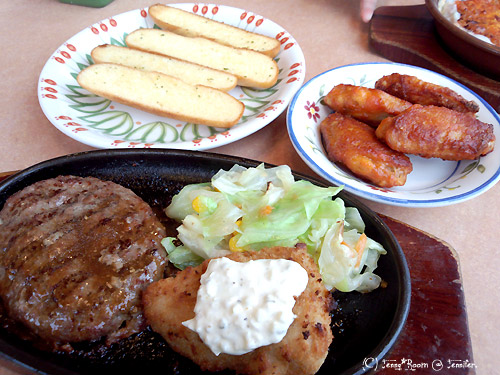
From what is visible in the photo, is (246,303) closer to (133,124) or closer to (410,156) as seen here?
(410,156)

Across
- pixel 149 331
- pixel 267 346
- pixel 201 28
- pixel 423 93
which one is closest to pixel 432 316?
pixel 267 346

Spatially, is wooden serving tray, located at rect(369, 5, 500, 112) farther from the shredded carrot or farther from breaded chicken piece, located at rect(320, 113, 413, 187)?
the shredded carrot

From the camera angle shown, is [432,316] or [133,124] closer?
[432,316]

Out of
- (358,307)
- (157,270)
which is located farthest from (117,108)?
(358,307)

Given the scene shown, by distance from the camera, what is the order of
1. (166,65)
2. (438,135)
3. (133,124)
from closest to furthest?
(438,135) → (133,124) → (166,65)

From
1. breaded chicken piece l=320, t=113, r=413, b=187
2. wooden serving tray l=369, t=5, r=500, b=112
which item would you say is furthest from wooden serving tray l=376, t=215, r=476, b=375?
wooden serving tray l=369, t=5, r=500, b=112

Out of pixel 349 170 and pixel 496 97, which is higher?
pixel 496 97

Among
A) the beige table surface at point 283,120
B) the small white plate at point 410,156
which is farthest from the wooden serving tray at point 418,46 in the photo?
the small white plate at point 410,156

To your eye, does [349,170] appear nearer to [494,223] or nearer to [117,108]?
[494,223]
